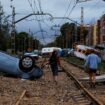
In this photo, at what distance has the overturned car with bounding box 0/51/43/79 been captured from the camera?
27.5 meters

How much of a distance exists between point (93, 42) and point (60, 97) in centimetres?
13711

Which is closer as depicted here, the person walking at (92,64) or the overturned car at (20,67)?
the person walking at (92,64)

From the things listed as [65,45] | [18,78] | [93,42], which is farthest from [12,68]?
[65,45]

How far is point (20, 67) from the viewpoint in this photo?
27625 mm

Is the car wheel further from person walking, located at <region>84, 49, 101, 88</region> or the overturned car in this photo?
person walking, located at <region>84, 49, 101, 88</region>

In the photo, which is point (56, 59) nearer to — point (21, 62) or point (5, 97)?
point (21, 62)

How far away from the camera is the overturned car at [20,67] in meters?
27.5

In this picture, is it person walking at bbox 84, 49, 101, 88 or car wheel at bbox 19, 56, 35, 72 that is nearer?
person walking at bbox 84, 49, 101, 88

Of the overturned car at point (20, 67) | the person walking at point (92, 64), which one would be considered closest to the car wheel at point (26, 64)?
the overturned car at point (20, 67)

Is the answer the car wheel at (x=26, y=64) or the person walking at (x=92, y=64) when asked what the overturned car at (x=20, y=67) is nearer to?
the car wheel at (x=26, y=64)

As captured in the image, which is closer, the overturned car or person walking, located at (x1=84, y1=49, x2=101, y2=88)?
person walking, located at (x1=84, y1=49, x2=101, y2=88)

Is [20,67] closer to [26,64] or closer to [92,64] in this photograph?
Answer: [26,64]

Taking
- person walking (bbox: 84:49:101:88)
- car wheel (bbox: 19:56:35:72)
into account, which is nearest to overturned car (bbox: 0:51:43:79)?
car wheel (bbox: 19:56:35:72)

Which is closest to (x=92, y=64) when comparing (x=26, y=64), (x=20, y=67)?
(x=26, y=64)
